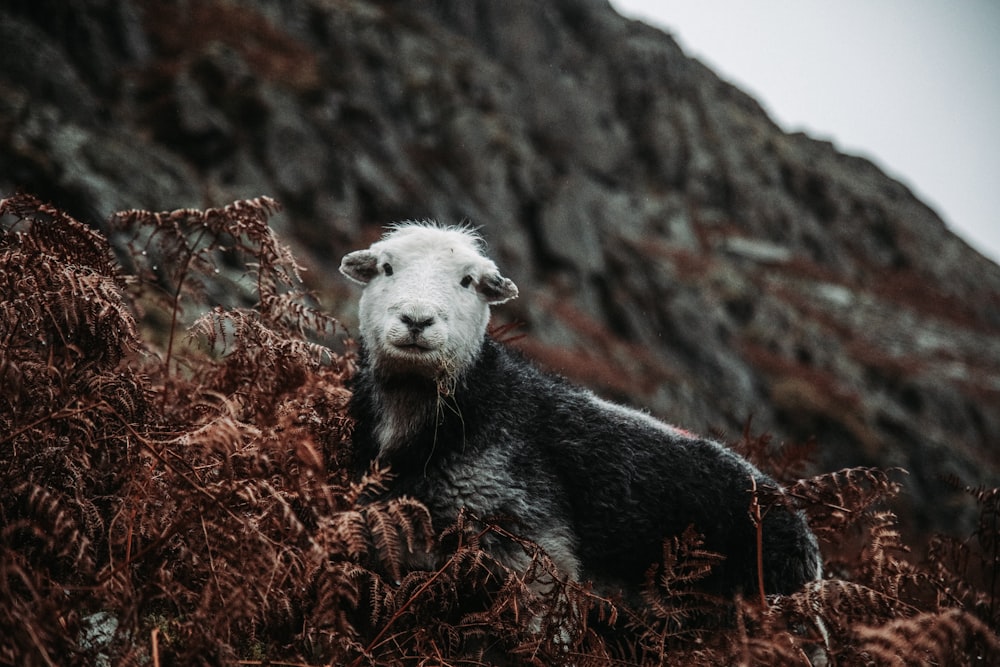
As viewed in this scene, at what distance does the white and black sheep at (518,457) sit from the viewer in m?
3.90

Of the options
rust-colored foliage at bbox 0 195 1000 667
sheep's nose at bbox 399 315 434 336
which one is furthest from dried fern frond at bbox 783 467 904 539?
sheep's nose at bbox 399 315 434 336

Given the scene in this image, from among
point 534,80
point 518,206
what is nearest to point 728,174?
point 534,80

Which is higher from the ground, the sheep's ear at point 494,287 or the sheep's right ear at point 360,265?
the sheep's ear at point 494,287

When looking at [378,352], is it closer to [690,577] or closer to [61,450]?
[61,450]

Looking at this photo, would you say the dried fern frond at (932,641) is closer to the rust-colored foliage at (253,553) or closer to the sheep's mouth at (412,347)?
the rust-colored foliage at (253,553)

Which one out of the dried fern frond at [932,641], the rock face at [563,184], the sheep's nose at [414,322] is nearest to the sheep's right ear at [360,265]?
the sheep's nose at [414,322]

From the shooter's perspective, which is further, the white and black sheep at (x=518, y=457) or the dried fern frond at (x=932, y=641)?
the white and black sheep at (x=518, y=457)

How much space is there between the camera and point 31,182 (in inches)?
458

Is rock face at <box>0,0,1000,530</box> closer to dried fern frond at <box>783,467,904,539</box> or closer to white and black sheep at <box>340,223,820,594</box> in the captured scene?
dried fern frond at <box>783,467,904,539</box>

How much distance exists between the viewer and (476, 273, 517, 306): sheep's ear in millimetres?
4488

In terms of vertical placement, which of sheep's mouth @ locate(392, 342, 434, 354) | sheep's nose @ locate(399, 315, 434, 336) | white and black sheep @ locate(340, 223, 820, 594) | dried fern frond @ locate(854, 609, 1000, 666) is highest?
dried fern frond @ locate(854, 609, 1000, 666)

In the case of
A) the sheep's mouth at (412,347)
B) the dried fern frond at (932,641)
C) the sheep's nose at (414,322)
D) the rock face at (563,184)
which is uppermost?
the dried fern frond at (932,641)

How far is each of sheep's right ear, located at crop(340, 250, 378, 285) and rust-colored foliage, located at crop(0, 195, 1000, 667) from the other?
67cm

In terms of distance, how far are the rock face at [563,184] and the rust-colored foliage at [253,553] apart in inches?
65.6
